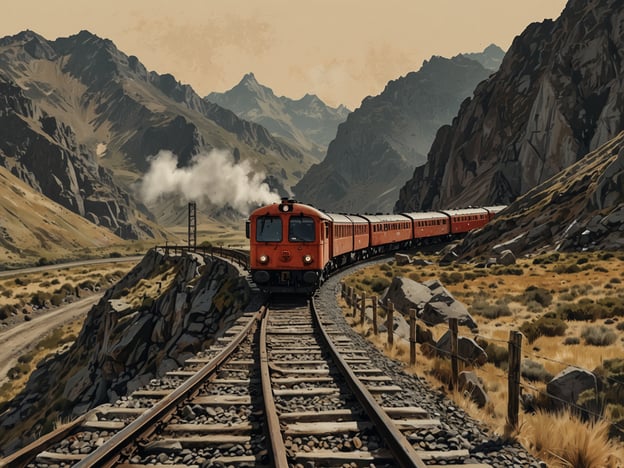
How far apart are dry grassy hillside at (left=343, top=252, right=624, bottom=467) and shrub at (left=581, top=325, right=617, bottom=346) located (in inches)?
1.1

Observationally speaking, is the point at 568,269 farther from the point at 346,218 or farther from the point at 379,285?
the point at 346,218

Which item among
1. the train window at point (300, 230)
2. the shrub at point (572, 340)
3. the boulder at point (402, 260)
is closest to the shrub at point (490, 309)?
the shrub at point (572, 340)

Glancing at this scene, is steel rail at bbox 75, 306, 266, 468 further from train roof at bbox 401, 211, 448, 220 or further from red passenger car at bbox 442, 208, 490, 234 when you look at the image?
red passenger car at bbox 442, 208, 490, 234

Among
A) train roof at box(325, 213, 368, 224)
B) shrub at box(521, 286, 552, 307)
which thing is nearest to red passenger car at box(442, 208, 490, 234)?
train roof at box(325, 213, 368, 224)

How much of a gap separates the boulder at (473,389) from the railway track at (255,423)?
1365 millimetres

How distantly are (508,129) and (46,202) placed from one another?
139791 millimetres

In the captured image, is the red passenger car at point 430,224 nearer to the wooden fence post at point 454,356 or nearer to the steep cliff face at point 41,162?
the wooden fence post at point 454,356

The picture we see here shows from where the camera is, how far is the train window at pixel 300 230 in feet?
66.0

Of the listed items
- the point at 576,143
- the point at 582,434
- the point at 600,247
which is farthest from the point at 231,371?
the point at 576,143

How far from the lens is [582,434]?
6.14 metres

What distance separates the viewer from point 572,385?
8.67m

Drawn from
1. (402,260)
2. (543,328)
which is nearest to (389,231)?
(402,260)

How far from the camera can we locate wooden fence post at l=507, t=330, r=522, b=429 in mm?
7102

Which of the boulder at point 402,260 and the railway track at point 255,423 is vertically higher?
the boulder at point 402,260
